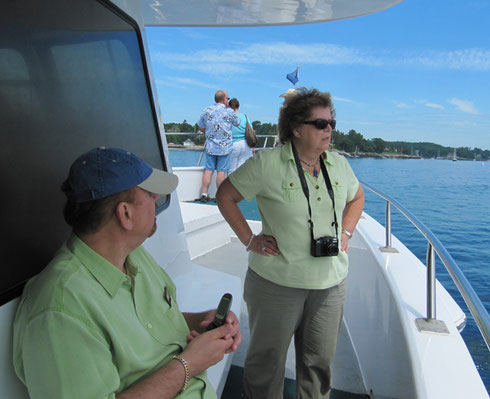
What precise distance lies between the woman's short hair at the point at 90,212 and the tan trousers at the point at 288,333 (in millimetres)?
834

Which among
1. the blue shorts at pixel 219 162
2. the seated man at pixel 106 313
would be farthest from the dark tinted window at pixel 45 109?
the blue shorts at pixel 219 162

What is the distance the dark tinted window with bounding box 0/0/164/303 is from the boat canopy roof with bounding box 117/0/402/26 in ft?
2.19

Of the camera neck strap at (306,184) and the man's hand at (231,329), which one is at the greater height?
the camera neck strap at (306,184)

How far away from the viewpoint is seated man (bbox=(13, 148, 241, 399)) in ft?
2.36

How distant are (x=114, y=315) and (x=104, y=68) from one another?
3.54 ft

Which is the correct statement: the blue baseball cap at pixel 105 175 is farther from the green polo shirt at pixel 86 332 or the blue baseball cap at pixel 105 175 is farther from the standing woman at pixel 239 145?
the standing woman at pixel 239 145

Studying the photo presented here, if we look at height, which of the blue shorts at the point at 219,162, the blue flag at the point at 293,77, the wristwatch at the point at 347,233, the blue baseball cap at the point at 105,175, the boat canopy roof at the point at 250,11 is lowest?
the wristwatch at the point at 347,233

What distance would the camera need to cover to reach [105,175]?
884 mm

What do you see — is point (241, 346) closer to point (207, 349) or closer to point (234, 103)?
point (207, 349)

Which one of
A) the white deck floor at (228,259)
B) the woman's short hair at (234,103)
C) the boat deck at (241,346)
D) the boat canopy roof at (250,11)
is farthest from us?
the woman's short hair at (234,103)

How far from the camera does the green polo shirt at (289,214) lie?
1.47 metres

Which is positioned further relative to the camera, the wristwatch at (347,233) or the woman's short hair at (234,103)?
the woman's short hair at (234,103)

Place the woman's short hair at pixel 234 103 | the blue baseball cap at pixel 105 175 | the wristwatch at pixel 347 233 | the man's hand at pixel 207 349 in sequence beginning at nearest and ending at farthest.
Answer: the blue baseball cap at pixel 105 175, the man's hand at pixel 207 349, the wristwatch at pixel 347 233, the woman's short hair at pixel 234 103

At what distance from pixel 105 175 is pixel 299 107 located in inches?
38.1
